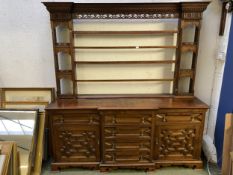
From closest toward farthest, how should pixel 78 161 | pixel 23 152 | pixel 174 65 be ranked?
pixel 23 152, pixel 78 161, pixel 174 65

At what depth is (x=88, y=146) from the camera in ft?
7.00

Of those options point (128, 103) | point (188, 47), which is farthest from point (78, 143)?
point (188, 47)

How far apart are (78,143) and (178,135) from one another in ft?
3.60

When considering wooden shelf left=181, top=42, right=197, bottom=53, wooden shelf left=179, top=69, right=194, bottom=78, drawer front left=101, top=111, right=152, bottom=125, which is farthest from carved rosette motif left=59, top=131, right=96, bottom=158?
wooden shelf left=181, top=42, right=197, bottom=53

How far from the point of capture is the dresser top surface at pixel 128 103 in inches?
79.7

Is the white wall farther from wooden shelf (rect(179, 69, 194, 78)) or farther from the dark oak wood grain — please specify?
wooden shelf (rect(179, 69, 194, 78))

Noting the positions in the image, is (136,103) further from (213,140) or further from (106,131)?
(213,140)

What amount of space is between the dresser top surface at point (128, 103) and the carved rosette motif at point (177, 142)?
0.92 feet

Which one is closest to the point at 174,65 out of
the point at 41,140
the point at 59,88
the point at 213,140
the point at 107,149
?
the point at 213,140

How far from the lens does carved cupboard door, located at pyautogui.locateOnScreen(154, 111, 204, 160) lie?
2.06m

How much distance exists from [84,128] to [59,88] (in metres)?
0.58

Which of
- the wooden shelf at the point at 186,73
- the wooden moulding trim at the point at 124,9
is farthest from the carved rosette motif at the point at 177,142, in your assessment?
the wooden moulding trim at the point at 124,9

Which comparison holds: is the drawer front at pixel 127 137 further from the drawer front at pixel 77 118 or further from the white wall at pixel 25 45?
the white wall at pixel 25 45

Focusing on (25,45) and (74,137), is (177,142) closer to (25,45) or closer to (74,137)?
(74,137)
